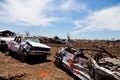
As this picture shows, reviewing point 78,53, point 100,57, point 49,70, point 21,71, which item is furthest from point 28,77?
point 100,57

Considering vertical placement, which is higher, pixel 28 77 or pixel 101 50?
pixel 101 50

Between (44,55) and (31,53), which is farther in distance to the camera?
(44,55)

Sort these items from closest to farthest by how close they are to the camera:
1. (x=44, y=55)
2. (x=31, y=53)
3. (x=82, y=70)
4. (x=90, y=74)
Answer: (x=90, y=74) < (x=82, y=70) < (x=31, y=53) < (x=44, y=55)

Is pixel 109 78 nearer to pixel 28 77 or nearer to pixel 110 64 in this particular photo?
pixel 110 64

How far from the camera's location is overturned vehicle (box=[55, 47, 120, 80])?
27.4 feet

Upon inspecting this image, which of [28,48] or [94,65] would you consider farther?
[28,48]

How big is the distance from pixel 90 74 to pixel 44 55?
601cm

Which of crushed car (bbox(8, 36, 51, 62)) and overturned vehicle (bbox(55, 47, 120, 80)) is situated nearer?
overturned vehicle (bbox(55, 47, 120, 80))

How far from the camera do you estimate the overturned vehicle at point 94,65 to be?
27.4 feet

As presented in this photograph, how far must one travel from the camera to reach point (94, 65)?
8969 mm

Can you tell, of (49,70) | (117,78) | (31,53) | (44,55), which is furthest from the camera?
(44,55)

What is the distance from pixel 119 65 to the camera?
864cm

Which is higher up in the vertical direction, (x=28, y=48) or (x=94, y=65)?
(x=28, y=48)

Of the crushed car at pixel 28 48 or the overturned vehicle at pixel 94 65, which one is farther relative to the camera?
the crushed car at pixel 28 48
